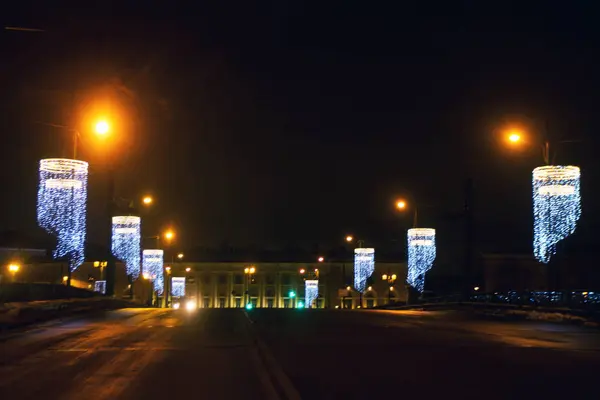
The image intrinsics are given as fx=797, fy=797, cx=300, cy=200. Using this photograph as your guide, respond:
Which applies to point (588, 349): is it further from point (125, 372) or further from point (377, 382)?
point (125, 372)

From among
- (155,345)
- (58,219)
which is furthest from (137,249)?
(155,345)

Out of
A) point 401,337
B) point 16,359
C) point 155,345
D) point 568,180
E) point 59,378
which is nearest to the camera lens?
point 59,378

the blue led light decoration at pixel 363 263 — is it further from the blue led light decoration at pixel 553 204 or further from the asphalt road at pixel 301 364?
the asphalt road at pixel 301 364

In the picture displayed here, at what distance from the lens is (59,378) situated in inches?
634

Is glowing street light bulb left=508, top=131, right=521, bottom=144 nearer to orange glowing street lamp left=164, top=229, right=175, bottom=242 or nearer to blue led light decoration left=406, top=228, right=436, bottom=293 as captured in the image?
blue led light decoration left=406, top=228, right=436, bottom=293

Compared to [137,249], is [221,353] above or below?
below

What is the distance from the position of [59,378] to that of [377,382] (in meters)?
6.48

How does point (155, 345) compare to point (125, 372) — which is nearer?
point (125, 372)

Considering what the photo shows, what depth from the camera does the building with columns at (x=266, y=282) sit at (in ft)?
440

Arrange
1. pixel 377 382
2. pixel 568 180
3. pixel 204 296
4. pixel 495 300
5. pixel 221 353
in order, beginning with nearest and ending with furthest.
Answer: pixel 377 382 < pixel 221 353 < pixel 568 180 < pixel 495 300 < pixel 204 296

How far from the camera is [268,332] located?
94.4 ft

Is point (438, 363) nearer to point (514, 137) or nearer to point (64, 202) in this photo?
point (514, 137)

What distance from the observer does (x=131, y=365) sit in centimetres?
1839

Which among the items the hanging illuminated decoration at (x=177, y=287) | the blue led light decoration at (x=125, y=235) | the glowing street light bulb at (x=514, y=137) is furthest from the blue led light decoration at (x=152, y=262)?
the glowing street light bulb at (x=514, y=137)
